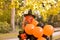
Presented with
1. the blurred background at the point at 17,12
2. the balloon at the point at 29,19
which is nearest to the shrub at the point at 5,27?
the blurred background at the point at 17,12

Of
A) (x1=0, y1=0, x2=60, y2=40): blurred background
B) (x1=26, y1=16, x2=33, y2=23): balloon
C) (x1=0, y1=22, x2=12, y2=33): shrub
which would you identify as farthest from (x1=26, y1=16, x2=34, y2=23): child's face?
(x1=0, y1=22, x2=12, y2=33): shrub

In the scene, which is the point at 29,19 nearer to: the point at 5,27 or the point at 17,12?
the point at 17,12

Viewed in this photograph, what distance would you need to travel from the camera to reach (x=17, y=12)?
204cm

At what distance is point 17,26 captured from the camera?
7.07 ft

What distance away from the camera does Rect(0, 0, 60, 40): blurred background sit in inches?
70.9

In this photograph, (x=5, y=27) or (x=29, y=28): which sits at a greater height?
(x=29, y=28)

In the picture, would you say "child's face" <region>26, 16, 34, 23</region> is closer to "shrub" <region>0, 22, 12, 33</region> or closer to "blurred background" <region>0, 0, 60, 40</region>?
"blurred background" <region>0, 0, 60, 40</region>

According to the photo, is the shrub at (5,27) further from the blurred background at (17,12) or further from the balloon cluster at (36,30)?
the balloon cluster at (36,30)

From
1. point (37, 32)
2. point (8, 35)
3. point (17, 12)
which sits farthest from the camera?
point (8, 35)

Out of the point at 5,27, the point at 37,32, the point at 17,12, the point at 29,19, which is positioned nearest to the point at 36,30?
the point at 37,32

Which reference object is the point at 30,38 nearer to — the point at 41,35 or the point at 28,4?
the point at 41,35

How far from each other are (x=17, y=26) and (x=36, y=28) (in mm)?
991

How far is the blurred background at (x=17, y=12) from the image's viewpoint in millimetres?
1801

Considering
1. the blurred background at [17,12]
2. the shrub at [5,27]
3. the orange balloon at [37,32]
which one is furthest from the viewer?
the shrub at [5,27]
